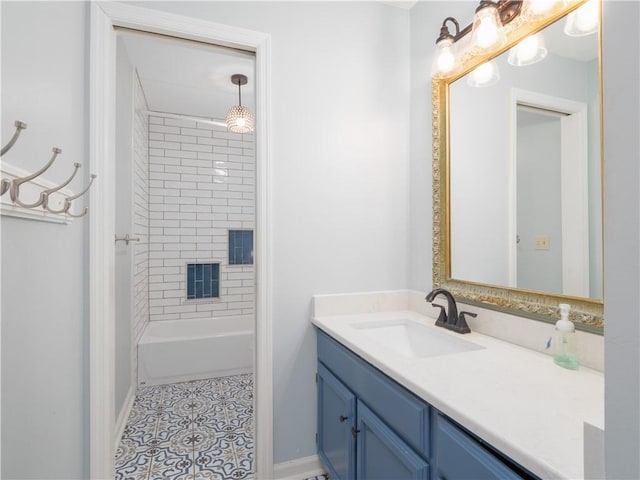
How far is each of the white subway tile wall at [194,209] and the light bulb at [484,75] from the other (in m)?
2.82

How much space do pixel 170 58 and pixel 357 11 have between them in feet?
4.80

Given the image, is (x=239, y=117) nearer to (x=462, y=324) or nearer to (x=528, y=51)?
(x=528, y=51)

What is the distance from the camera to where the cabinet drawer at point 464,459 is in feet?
2.25

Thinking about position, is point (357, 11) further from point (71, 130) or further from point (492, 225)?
point (71, 130)

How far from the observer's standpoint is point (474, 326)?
1467 millimetres

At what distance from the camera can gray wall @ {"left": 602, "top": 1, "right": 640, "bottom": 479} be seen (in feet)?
1.09

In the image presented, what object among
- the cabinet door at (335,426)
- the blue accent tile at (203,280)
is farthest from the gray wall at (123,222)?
the cabinet door at (335,426)

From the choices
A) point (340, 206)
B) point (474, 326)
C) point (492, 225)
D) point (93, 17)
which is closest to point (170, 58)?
point (93, 17)

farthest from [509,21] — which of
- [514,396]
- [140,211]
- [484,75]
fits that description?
[140,211]

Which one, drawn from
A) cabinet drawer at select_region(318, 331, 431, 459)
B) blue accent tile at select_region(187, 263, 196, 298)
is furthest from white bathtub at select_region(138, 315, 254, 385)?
cabinet drawer at select_region(318, 331, 431, 459)

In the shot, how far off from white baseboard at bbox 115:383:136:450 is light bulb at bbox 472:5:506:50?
9.07ft

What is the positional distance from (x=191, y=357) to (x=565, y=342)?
2711 mm

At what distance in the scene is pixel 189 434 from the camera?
6.90 feet

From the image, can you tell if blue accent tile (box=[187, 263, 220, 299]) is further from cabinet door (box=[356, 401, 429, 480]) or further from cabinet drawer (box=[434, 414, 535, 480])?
cabinet drawer (box=[434, 414, 535, 480])
